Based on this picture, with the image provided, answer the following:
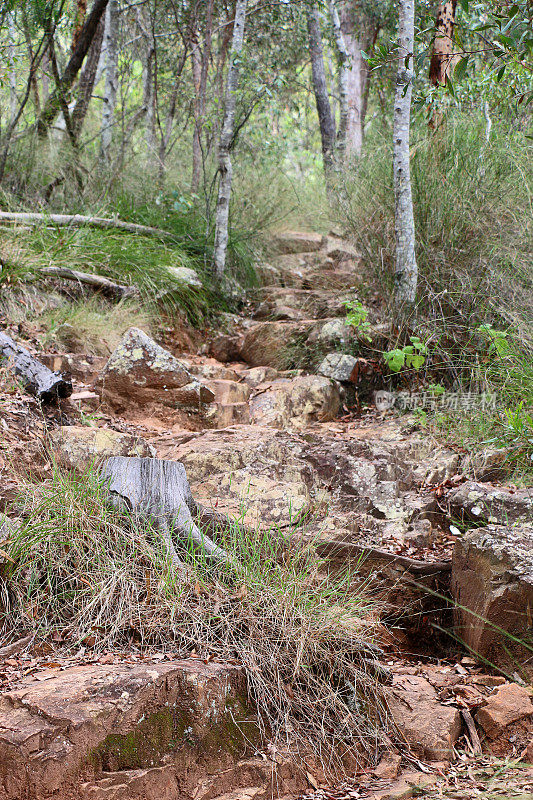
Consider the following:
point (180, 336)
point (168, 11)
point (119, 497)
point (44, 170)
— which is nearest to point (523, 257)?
point (180, 336)

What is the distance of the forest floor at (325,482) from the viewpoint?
7.55 ft

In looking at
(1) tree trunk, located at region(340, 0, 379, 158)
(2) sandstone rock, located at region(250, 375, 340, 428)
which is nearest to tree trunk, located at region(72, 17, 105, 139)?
(1) tree trunk, located at region(340, 0, 379, 158)

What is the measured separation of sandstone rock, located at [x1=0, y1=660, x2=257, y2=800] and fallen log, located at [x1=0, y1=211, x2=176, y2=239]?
4998 millimetres

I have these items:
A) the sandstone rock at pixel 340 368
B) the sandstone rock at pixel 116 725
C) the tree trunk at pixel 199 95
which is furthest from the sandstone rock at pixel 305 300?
the sandstone rock at pixel 116 725

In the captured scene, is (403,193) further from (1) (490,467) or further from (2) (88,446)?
(2) (88,446)

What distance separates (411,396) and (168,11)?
7217 millimetres

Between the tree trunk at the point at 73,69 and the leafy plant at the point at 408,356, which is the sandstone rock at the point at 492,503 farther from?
the tree trunk at the point at 73,69

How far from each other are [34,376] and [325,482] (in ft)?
6.60

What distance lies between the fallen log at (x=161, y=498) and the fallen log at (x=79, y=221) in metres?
3.92

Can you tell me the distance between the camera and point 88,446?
3.62m

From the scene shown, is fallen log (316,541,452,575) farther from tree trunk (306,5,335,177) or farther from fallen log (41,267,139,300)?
tree trunk (306,5,335,177)

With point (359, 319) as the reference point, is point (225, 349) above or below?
below

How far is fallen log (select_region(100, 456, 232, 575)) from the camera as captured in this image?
290 centimetres

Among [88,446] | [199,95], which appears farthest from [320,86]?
[88,446]
